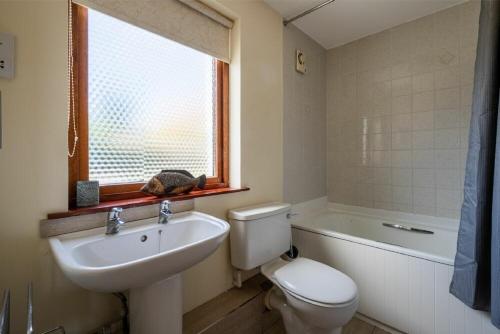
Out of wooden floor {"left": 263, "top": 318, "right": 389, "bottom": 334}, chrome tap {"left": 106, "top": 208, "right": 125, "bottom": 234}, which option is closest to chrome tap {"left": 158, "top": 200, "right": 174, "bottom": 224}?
chrome tap {"left": 106, "top": 208, "right": 125, "bottom": 234}

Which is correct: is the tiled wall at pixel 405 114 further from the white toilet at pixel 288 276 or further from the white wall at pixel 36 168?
the white wall at pixel 36 168

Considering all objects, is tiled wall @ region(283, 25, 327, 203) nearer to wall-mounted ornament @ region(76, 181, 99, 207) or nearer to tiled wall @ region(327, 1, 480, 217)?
tiled wall @ region(327, 1, 480, 217)

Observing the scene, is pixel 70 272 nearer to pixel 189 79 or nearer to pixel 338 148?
pixel 189 79

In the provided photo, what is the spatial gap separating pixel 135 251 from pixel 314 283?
93 cm

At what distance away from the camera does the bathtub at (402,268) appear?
4.33 ft

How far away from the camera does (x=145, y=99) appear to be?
4.28 feet

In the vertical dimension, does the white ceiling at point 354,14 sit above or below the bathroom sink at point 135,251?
above

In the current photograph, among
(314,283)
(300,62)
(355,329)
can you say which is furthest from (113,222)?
(300,62)

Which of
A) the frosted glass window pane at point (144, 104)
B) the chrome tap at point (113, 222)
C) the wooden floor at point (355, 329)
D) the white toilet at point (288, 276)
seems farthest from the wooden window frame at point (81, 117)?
the wooden floor at point (355, 329)

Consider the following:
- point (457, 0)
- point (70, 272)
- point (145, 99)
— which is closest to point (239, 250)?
point (70, 272)

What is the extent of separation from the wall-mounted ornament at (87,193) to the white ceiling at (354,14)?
177 cm

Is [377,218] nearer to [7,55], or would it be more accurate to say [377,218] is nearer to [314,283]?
[314,283]

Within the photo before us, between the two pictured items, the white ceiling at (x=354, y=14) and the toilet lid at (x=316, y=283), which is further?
the white ceiling at (x=354, y=14)

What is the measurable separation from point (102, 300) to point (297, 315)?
1.00 m
